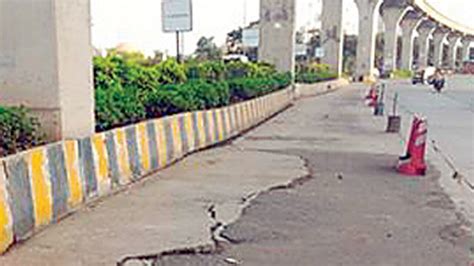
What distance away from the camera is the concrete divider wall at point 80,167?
16.6 ft

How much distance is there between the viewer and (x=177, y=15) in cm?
1198

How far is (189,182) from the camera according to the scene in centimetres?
802

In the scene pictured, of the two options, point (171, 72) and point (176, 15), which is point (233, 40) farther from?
point (176, 15)

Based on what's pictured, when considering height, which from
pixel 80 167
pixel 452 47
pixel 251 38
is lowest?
pixel 80 167

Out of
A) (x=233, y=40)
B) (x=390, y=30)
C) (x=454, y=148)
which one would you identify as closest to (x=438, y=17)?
(x=390, y=30)

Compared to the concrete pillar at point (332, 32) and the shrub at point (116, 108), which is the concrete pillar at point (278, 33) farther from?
the concrete pillar at point (332, 32)

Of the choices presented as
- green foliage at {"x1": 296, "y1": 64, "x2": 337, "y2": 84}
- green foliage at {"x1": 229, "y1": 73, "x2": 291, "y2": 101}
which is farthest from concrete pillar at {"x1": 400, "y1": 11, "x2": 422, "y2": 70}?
green foliage at {"x1": 229, "y1": 73, "x2": 291, "y2": 101}

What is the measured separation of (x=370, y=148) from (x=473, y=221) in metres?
5.58

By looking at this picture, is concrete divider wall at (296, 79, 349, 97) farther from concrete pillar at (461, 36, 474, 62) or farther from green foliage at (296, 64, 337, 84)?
concrete pillar at (461, 36, 474, 62)

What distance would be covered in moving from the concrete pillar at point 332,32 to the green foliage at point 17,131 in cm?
4368

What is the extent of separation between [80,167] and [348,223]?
2972 millimetres

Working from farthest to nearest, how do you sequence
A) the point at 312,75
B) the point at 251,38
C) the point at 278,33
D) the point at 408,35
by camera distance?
the point at 408,35
the point at 312,75
the point at 251,38
the point at 278,33

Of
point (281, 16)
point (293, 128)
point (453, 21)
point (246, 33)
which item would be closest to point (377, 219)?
point (293, 128)

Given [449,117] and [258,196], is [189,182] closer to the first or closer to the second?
[258,196]
